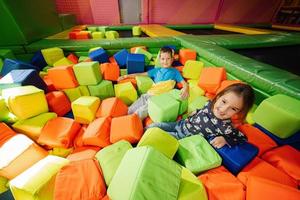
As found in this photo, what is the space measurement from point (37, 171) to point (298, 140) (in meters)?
1.64

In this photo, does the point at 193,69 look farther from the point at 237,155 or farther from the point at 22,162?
the point at 22,162

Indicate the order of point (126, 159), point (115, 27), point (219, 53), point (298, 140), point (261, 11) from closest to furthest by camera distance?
point (126, 159)
point (298, 140)
point (219, 53)
point (115, 27)
point (261, 11)

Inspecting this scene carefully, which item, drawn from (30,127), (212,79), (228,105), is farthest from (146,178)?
(212,79)

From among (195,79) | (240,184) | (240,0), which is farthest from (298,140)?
(240,0)

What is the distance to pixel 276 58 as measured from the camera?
90.9 inches

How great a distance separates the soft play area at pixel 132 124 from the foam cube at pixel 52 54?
1cm

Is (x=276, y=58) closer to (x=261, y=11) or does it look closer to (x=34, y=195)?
(x=34, y=195)

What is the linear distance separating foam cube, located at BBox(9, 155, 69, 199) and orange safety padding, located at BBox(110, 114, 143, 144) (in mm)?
399

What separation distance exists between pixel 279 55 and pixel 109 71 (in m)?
2.33

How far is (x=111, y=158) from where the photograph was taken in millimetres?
1031

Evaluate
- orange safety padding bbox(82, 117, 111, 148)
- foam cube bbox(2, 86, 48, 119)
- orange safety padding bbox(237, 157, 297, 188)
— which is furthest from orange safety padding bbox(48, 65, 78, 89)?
orange safety padding bbox(237, 157, 297, 188)

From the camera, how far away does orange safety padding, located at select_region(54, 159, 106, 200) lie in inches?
33.8

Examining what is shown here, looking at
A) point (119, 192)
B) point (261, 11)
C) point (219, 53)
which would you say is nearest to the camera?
point (119, 192)

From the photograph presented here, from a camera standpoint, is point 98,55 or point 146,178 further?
point 98,55
